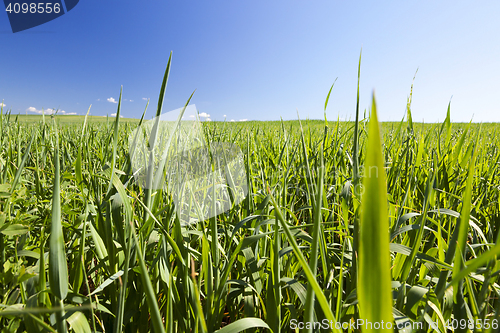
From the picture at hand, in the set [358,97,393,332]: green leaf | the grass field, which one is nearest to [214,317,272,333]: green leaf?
the grass field

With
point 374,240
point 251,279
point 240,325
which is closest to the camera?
point 374,240

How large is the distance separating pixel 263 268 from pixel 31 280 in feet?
1.65

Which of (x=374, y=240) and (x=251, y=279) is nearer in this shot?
(x=374, y=240)

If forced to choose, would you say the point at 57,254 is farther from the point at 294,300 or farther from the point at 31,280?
the point at 294,300

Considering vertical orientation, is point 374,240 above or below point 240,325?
above

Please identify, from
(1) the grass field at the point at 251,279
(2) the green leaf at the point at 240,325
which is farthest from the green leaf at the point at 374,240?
(2) the green leaf at the point at 240,325

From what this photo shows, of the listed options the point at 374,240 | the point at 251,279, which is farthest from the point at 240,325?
the point at 374,240

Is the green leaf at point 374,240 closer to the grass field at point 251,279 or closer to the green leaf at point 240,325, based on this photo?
the grass field at point 251,279

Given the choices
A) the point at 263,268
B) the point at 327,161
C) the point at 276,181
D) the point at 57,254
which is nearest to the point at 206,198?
the point at 276,181

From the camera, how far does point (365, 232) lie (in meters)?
0.17

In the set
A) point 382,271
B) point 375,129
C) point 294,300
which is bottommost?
point 294,300

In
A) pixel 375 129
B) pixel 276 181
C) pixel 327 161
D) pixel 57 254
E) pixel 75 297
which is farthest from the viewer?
pixel 327 161

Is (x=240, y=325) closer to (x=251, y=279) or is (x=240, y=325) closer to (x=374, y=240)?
(x=251, y=279)

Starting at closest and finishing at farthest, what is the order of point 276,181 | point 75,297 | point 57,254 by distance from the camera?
1. point 57,254
2. point 75,297
3. point 276,181
